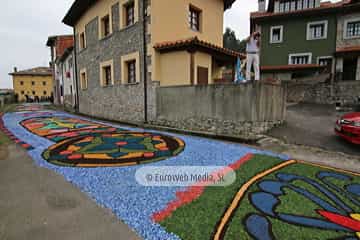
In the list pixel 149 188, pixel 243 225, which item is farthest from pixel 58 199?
pixel 243 225

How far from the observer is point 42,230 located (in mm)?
2172

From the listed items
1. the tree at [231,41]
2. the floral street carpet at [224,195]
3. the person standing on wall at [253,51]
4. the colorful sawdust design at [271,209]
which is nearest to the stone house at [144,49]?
the person standing on wall at [253,51]

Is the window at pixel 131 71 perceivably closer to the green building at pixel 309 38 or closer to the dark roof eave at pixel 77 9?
the dark roof eave at pixel 77 9

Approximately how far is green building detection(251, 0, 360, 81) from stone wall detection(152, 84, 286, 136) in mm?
9580

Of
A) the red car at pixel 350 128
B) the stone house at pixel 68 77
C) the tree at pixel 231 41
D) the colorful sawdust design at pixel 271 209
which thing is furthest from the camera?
the tree at pixel 231 41

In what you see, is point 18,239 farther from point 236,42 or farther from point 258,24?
point 236,42

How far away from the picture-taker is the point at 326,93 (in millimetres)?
11648

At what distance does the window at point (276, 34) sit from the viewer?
60.7ft

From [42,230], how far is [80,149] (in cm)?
334

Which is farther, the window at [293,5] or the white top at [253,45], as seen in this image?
the window at [293,5]

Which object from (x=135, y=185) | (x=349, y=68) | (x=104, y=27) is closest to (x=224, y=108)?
(x=135, y=185)

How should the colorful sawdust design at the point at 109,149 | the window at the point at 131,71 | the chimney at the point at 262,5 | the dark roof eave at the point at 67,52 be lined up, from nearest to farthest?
1. the colorful sawdust design at the point at 109,149
2. the window at the point at 131,71
3. the dark roof eave at the point at 67,52
4. the chimney at the point at 262,5

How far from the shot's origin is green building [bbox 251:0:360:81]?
1603cm

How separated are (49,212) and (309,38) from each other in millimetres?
21709
